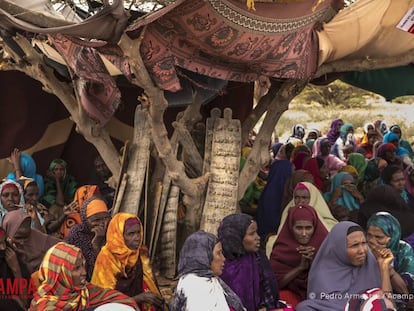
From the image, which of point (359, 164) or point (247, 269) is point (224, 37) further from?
point (359, 164)

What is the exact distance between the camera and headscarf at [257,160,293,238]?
274 inches

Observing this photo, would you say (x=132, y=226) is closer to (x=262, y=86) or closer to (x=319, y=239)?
(x=319, y=239)

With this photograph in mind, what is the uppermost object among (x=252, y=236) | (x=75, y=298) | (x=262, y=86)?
(x=262, y=86)

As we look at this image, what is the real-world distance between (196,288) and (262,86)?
365cm

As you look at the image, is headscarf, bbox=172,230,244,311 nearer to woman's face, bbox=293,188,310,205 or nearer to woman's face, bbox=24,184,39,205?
woman's face, bbox=293,188,310,205

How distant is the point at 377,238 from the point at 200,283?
1.40 metres

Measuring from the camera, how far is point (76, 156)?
785 cm

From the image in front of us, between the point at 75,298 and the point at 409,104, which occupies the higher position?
the point at 409,104

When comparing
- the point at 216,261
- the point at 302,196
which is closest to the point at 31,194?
the point at 302,196

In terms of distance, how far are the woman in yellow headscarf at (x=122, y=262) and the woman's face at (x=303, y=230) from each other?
99cm

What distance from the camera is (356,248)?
3965 mm

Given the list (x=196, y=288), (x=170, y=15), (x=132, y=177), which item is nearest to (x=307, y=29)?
(x=170, y=15)

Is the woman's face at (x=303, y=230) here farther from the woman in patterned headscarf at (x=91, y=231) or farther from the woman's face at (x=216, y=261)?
the woman in patterned headscarf at (x=91, y=231)

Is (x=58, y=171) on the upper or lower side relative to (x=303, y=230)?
upper
